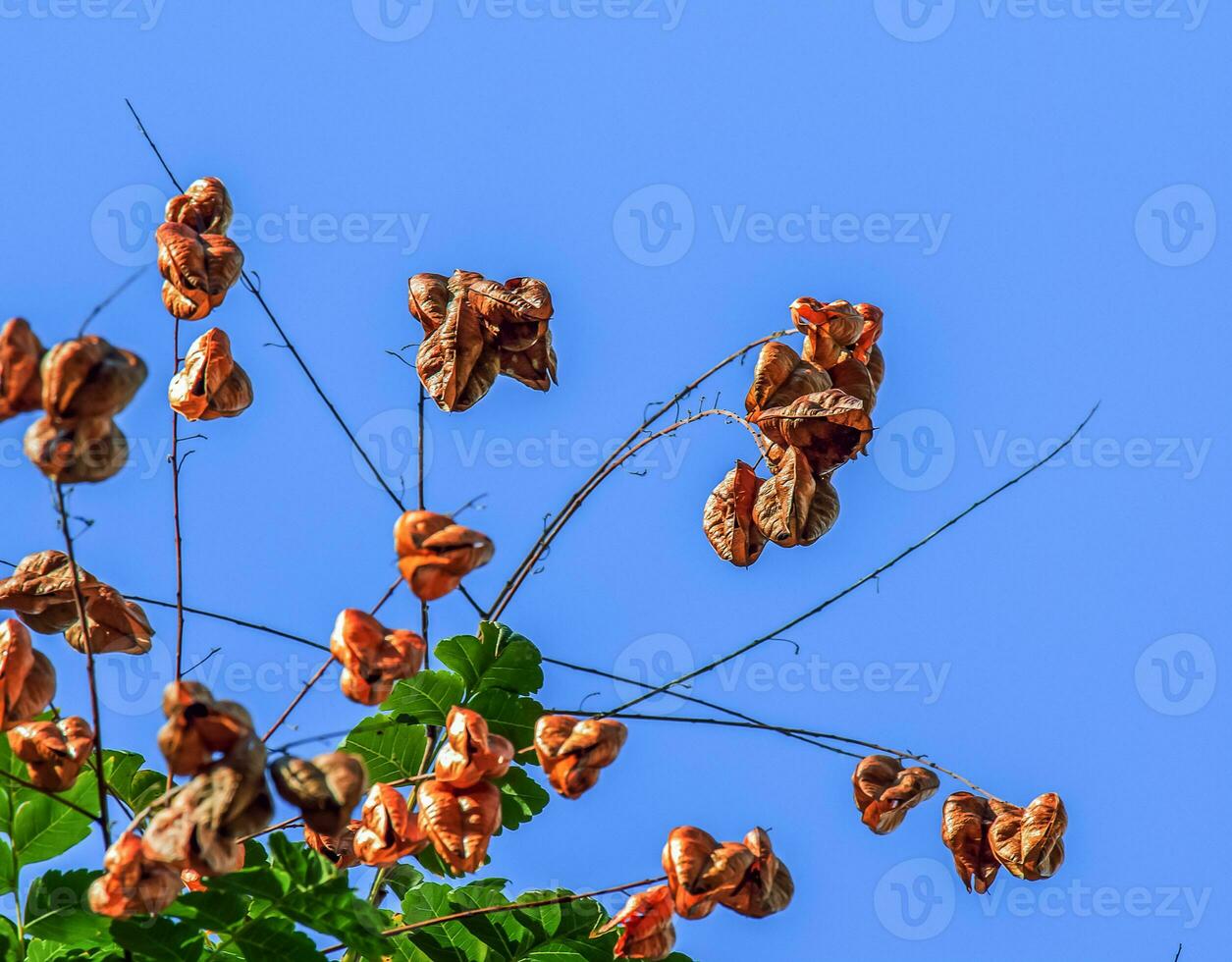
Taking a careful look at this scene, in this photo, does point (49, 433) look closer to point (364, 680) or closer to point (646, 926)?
point (364, 680)

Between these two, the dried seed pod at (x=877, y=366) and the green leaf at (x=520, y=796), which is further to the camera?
the dried seed pod at (x=877, y=366)

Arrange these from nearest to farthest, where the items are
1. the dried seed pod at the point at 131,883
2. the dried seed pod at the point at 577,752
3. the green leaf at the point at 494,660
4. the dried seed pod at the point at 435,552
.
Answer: the dried seed pod at the point at 131,883, the dried seed pod at the point at 435,552, the dried seed pod at the point at 577,752, the green leaf at the point at 494,660

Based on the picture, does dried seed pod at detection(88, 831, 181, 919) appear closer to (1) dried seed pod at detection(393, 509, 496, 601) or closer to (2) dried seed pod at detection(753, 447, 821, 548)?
(1) dried seed pod at detection(393, 509, 496, 601)

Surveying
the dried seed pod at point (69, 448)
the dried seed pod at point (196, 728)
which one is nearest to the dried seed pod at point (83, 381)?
the dried seed pod at point (69, 448)

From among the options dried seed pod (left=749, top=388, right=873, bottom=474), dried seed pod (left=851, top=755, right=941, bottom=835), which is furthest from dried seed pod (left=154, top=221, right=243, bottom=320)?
dried seed pod (left=851, top=755, right=941, bottom=835)

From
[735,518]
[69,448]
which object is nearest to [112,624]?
[69,448]

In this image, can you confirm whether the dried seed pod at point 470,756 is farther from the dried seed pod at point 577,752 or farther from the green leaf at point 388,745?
the green leaf at point 388,745

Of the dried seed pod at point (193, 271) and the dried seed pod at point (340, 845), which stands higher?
the dried seed pod at point (193, 271)

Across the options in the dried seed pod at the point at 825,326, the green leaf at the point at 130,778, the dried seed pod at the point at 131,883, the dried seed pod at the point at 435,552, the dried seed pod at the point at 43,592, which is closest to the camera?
the dried seed pod at the point at 131,883
